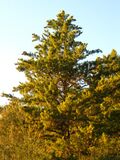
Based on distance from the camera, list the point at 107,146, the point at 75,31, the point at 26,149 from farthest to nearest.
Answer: the point at 75,31, the point at 107,146, the point at 26,149

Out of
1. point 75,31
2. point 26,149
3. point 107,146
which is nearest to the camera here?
point 26,149

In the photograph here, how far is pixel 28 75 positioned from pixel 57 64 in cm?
323

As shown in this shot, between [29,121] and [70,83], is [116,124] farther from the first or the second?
[29,121]

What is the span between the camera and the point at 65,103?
2509 centimetres

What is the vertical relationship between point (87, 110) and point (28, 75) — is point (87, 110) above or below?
below

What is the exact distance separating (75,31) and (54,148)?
8.21 metres

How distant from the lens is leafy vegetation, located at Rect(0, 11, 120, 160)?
1004 inches

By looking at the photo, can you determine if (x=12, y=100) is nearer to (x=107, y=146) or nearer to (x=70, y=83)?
(x=70, y=83)

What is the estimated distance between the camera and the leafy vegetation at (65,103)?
1004 inches

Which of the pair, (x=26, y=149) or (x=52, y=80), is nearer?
(x=26, y=149)

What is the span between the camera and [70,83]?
2762 cm

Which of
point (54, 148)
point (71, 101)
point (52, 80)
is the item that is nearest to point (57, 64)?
point (52, 80)

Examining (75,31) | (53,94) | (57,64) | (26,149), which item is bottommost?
(26,149)

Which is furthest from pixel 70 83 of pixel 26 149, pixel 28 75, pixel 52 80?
pixel 26 149
